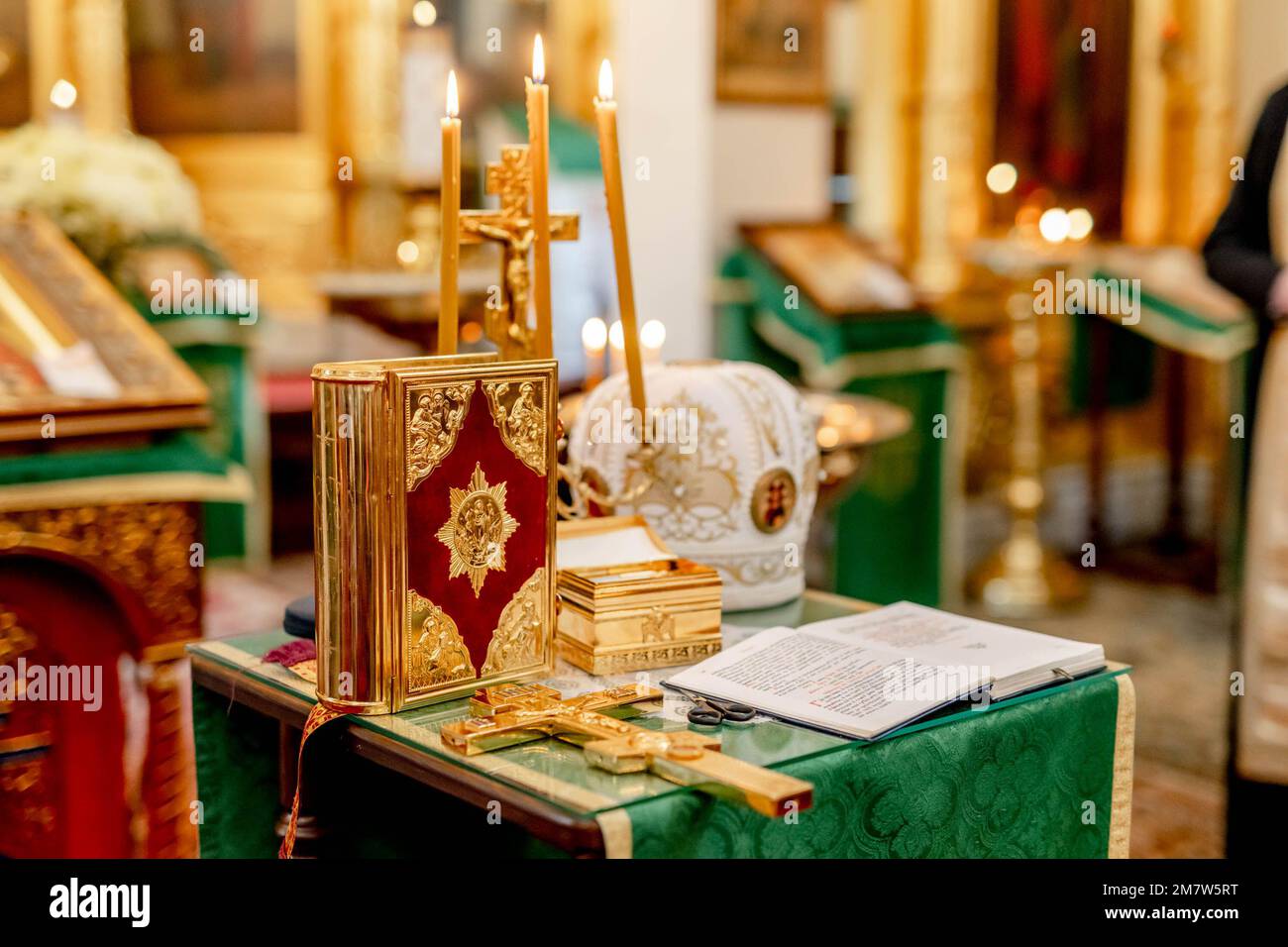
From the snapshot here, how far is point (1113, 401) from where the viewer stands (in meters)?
8.45

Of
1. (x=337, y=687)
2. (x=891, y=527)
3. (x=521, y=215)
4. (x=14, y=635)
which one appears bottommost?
(x=891, y=527)

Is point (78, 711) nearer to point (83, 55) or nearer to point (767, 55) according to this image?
point (767, 55)

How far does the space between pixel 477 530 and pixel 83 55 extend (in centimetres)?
594

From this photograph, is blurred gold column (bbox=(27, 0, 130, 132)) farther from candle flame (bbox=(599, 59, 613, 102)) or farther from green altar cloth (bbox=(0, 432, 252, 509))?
candle flame (bbox=(599, 59, 613, 102))

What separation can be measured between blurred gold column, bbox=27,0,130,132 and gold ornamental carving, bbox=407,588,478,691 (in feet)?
19.0

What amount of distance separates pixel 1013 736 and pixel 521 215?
764 millimetres

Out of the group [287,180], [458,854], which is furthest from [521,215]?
[287,180]

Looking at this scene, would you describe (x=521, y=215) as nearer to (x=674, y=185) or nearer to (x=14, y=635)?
(x=14, y=635)

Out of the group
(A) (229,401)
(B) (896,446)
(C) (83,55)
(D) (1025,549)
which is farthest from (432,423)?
(C) (83,55)

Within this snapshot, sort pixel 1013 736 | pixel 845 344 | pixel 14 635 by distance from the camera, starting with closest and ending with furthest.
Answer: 1. pixel 1013 736
2. pixel 14 635
3. pixel 845 344

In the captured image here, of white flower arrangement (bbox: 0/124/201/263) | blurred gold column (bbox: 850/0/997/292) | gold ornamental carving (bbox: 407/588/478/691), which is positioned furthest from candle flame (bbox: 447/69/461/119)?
blurred gold column (bbox: 850/0/997/292)
